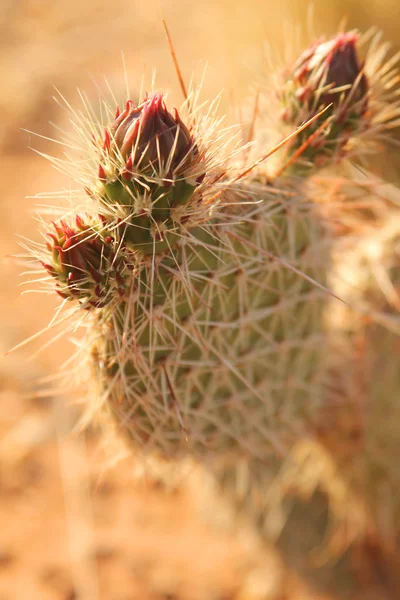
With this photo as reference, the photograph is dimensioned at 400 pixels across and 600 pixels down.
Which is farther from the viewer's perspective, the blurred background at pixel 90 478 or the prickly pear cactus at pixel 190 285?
the blurred background at pixel 90 478

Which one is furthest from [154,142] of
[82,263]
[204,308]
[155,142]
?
[204,308]

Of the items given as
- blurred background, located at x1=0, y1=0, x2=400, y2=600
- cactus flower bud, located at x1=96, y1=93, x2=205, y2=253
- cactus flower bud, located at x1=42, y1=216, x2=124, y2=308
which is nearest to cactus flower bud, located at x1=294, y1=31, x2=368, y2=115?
blurred background, located at x1=0, y1=0, x2=400, y2=600

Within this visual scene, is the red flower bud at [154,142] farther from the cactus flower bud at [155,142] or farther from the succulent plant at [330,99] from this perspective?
the succulent plant at [330,99]

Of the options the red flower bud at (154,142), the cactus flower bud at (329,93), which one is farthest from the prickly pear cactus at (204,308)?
the cactus flower bud at (329,93)

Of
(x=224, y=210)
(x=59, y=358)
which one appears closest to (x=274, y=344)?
(x=224, y=210)

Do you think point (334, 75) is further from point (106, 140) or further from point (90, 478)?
point (90, 478)

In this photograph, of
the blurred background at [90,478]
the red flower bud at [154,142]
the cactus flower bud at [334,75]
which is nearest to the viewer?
the red flower bud at [154,142]
